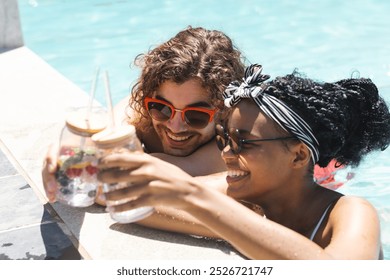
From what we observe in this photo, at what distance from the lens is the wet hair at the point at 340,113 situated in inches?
126

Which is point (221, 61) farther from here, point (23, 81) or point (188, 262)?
point (23, 81)

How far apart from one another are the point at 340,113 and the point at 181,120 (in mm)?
1130

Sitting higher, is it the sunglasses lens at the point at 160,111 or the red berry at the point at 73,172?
the red berry at the point at 73,172

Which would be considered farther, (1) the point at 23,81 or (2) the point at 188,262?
(1) the point at 23,81

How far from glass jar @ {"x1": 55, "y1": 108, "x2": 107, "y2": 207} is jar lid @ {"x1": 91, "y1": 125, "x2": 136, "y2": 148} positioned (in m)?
0.07

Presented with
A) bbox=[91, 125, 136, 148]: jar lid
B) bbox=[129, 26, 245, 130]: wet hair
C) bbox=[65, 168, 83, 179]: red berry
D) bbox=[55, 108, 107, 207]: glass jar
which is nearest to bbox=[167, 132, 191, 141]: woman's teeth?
bbox=[129, 26, 245, 130]: wet hair

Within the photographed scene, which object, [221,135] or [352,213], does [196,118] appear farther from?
[352,213]

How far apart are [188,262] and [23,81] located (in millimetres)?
4023

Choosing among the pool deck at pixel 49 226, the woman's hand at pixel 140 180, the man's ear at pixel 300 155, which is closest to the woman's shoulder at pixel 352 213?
the man's ear at pixel 300 155

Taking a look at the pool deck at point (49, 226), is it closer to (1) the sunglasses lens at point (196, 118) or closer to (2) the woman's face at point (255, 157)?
(2) the woman's face at point (255, 157)

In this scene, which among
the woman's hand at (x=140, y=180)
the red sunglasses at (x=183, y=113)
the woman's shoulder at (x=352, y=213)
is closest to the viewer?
the woman's hand at (x=140, y=180)

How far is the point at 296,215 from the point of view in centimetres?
340

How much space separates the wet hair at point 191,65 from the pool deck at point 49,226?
786 mm

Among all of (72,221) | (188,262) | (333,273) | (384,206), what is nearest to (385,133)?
(333,273)
